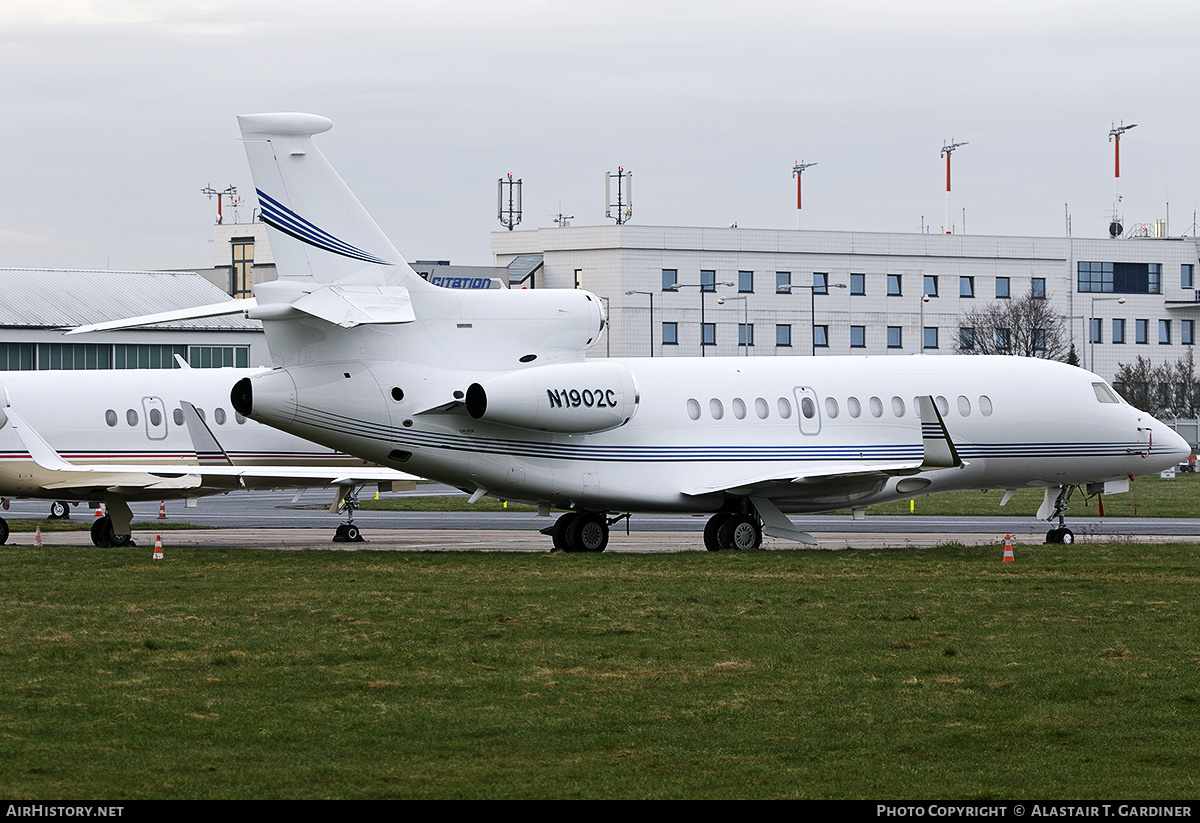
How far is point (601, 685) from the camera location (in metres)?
12.9

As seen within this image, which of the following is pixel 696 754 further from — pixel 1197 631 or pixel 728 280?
pixel 728 280

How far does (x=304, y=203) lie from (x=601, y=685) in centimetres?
1226

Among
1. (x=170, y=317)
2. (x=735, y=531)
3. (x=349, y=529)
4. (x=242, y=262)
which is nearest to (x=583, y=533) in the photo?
(x=735, y=531)

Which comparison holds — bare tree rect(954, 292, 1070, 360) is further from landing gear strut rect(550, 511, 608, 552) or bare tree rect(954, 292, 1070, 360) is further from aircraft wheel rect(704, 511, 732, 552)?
landing gear strut rect(550, 511, 608, 552)

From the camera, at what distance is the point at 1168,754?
10328mm

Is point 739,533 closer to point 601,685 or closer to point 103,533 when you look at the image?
point 103,533

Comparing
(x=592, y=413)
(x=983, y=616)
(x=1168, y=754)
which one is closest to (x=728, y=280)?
(x=592, y=413)

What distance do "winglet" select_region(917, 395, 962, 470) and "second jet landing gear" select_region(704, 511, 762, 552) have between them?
3053 mm

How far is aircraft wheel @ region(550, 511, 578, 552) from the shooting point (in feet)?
89.7

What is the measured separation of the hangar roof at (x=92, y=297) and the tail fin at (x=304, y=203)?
5095cm

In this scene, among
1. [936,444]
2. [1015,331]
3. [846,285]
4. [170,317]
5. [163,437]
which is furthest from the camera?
[846,285]

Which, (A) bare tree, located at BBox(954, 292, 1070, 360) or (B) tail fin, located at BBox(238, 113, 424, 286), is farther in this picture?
(A) bare tree, located at BBox(954, 292, 1070, 360)

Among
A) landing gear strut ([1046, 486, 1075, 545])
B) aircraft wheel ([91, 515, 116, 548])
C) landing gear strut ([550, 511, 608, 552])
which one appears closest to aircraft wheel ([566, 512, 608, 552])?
landing gear strut ([550, 511, 608, 552])

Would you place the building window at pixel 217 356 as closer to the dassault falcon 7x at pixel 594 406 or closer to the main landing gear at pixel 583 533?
the main landing gear at pixel 583 533
